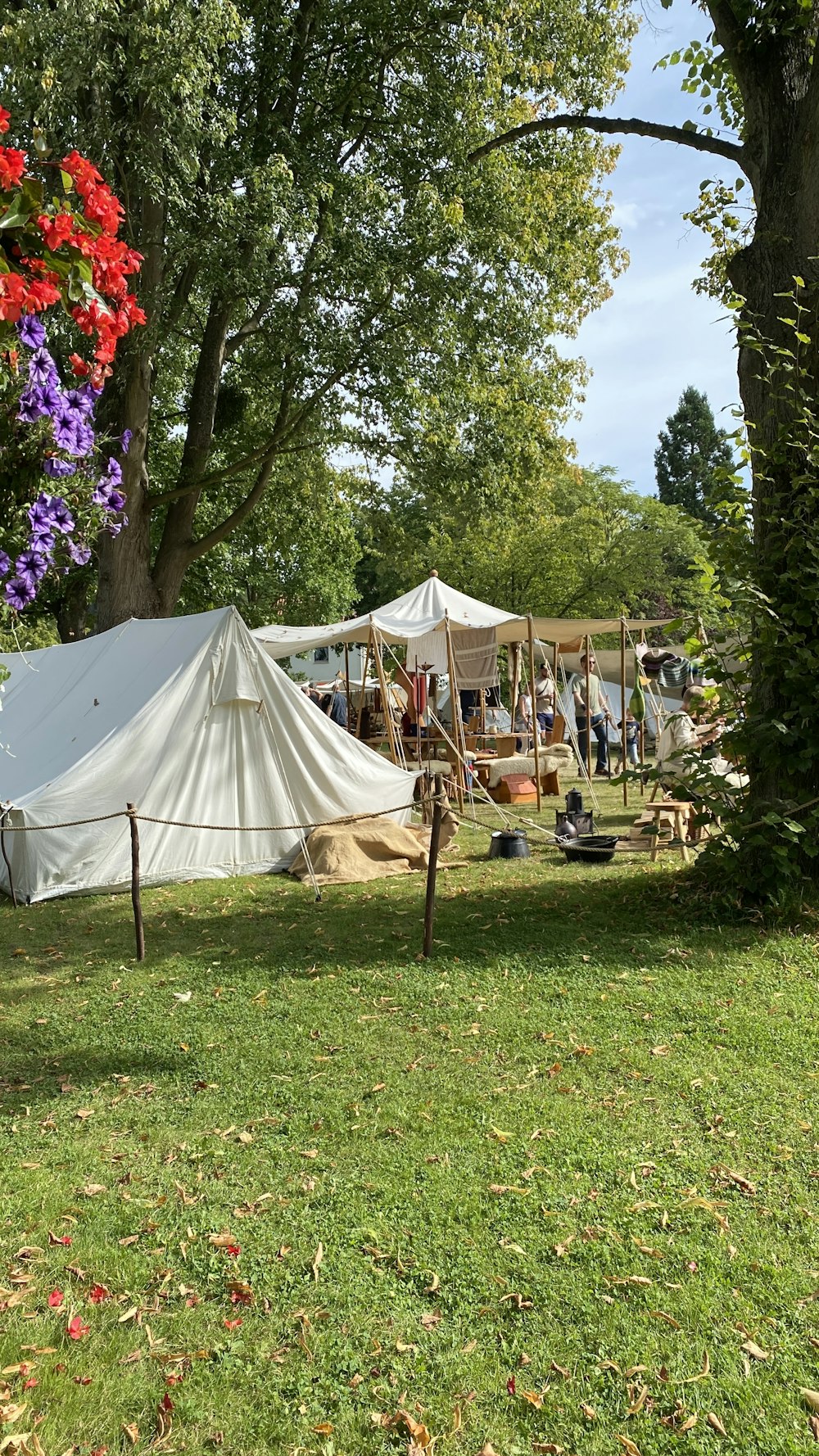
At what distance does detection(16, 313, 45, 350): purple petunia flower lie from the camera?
7.76ft

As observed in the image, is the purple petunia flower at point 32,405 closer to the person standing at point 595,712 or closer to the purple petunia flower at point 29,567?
the purple petunia flower at point 29,567

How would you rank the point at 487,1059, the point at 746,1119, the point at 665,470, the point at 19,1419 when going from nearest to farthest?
the point at 19,1419
the point at 746,1119
the point at 487,1059
the point at 665,470

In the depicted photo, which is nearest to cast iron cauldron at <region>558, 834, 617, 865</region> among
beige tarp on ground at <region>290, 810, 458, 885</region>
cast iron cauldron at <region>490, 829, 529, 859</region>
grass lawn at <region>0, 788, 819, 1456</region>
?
cast iron cauldron at <region>490, 829, 529, 859</region>

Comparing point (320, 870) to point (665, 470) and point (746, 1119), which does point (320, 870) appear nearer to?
point (746, 1119)

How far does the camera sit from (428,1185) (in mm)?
3611

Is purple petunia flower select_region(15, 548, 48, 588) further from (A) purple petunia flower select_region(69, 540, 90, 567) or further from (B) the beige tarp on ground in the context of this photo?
(B) the beige tarp on ground

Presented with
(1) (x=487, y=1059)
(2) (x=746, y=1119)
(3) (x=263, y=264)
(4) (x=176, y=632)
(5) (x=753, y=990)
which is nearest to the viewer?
(2) (x=746, y=1119)

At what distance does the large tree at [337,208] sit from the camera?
1066 cm

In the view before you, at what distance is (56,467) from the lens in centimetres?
253

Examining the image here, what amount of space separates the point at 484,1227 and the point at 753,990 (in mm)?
2769

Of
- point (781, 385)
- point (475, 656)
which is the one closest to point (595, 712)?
point (475, 656)

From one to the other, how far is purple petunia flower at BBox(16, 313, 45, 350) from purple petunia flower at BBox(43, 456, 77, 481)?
0.91 feet

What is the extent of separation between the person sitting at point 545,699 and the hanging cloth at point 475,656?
1956 millimetres

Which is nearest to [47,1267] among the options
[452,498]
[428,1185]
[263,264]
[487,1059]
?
[428,1185]
